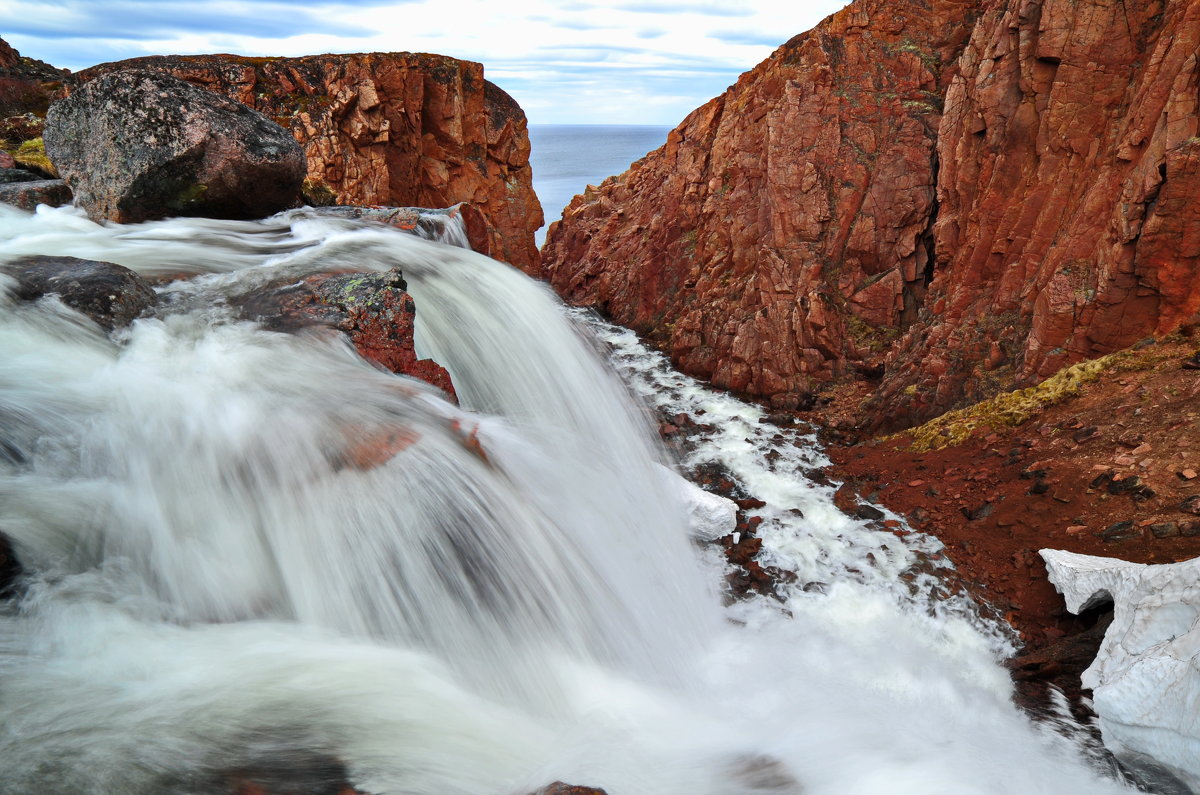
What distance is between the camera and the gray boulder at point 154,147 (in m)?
8.36

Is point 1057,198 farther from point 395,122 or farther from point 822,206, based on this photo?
point 395,122

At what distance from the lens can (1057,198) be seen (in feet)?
34.0

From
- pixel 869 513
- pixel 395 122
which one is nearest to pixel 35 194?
pixel 869 513

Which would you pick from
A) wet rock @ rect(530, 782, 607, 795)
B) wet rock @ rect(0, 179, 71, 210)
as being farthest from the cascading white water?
wet rock @ rect(0, 179, 71, 210)

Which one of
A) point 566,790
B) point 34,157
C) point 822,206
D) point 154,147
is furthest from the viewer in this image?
point 822,206

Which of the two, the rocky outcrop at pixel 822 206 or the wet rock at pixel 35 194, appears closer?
the wet rock at pixel 35 194

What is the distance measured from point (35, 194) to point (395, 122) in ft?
48.1

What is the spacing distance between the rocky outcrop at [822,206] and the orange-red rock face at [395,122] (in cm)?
673

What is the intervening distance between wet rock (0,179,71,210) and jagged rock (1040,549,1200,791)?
42.9ft

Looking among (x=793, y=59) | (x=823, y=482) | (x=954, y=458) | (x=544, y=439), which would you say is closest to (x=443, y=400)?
(x=544, y=439)

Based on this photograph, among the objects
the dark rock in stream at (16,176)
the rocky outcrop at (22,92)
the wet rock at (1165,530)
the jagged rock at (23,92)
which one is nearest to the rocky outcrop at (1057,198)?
the wet rock at (1165,530)

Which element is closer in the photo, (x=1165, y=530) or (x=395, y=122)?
(x=1165, y=530)

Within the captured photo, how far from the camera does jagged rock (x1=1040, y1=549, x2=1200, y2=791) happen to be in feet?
13.9

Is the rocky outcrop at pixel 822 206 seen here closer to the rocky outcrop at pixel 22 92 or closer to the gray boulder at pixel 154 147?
the gray boulder at pixel 154 147
